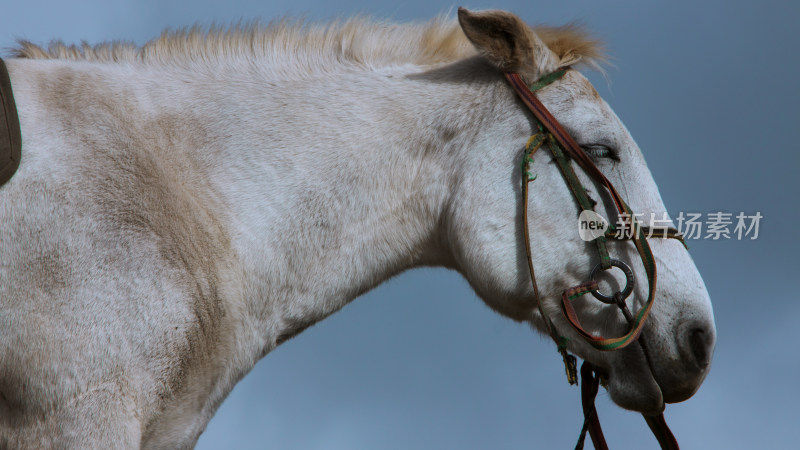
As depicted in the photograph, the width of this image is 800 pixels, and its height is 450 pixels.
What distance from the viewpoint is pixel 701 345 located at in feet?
11.2

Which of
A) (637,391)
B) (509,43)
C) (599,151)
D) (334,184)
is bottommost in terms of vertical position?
(637,391)

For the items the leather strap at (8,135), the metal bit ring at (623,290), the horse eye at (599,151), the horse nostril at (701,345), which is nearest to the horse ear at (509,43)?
the horse eye at (599,151)

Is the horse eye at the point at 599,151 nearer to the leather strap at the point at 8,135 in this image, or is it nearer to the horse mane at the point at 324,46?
the horse mane at the point at 324,46

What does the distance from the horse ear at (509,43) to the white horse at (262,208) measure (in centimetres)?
1

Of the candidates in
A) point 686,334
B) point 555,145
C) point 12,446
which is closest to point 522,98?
point 555,145

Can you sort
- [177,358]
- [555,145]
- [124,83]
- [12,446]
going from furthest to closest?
[555,145]
[124,83]
[177,358]
[12,446]

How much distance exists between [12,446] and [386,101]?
2313mm

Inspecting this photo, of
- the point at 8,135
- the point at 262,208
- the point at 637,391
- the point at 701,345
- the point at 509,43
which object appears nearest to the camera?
the point at 8,135

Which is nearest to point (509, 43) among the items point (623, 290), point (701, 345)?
point (623, 290)

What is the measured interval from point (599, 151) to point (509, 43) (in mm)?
756

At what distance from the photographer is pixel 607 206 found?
353cm

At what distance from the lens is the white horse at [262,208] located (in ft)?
9.12

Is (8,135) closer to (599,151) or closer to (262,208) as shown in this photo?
(262,208)

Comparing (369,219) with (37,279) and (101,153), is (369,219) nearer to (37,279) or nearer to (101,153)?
(101,153)
